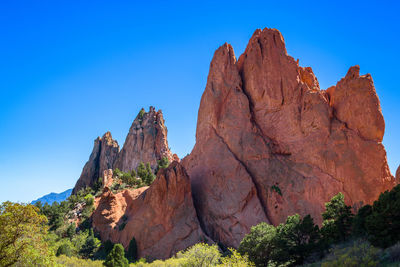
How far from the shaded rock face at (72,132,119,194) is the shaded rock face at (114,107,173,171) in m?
4.33

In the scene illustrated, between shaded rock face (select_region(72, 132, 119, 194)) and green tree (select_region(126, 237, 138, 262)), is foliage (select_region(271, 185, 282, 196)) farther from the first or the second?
shaded rock face (select_region(72, 132, 119, 194))

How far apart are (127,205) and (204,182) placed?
14.7 meters

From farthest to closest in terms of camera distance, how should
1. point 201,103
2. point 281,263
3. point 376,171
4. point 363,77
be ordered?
point 201,103 → point 363,77 → point 376,171 → point 281,263

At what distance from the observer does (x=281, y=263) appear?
3127 cm

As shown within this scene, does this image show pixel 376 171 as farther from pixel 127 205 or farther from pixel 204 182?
pixel 127 205

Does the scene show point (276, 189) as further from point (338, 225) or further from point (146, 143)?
point (146, 143)

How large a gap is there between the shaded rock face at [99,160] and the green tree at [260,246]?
259 feet

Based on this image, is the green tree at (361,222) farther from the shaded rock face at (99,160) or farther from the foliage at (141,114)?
the shaded rock face at (99,160)

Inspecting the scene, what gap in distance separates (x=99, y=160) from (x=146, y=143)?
2352cm

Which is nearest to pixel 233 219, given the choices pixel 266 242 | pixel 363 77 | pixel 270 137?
pixel 266 242

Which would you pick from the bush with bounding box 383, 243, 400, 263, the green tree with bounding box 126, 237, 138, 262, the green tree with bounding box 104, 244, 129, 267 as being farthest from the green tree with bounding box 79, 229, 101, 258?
the bush with bounding box 383, 243, 400, 263

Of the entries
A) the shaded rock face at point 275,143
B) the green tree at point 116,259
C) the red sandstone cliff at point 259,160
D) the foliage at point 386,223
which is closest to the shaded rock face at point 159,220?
the red sandstone cliff at point 259,160

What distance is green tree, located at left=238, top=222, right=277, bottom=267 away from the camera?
106 feet

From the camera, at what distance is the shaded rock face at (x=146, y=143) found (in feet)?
312
